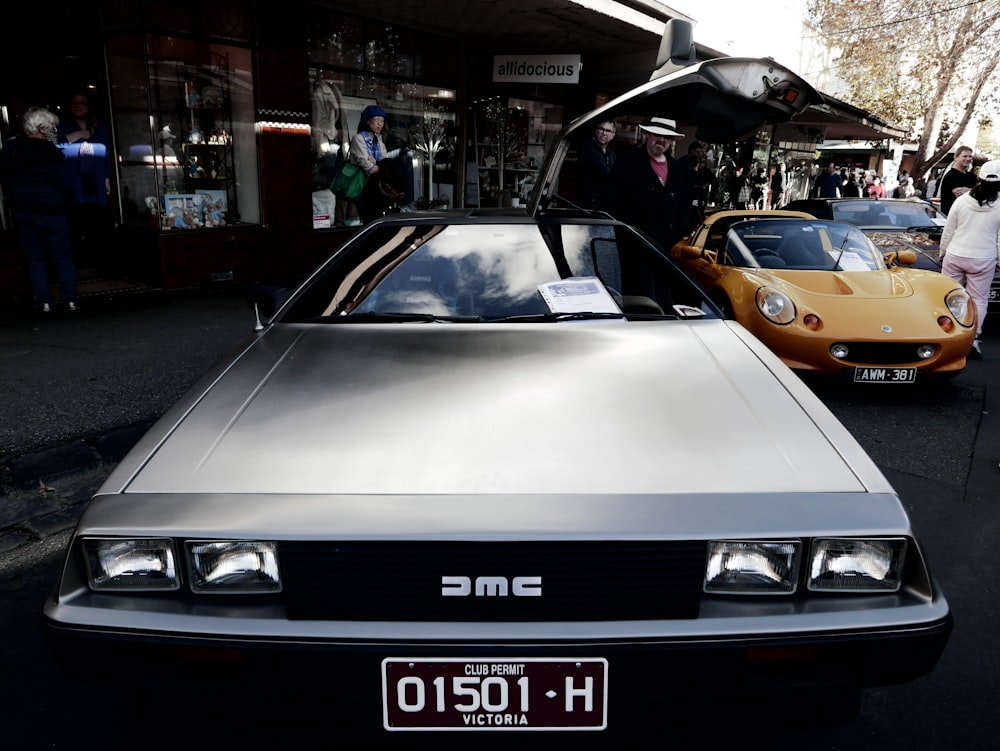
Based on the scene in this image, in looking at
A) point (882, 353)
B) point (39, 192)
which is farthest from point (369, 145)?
point (882, 353)

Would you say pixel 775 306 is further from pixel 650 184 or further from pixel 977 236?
pixel 977 236

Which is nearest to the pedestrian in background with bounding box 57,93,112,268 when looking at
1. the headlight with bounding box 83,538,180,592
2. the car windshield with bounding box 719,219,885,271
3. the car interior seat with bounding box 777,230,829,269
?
the car windshield with bounding box 719,219,885,271


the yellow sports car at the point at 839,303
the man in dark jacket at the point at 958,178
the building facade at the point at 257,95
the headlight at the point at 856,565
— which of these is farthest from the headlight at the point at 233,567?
the man in dark jacket at the point at 958,178

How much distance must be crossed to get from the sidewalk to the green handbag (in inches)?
83.4

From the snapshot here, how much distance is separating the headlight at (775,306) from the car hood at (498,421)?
280 centimetres

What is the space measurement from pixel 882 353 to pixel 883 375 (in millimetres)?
142

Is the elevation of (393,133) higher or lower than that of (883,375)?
higher

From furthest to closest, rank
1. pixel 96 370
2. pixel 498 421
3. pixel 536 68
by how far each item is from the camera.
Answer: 1. pixel 536 68
2. pixel 96 370
3. pixel 498 421

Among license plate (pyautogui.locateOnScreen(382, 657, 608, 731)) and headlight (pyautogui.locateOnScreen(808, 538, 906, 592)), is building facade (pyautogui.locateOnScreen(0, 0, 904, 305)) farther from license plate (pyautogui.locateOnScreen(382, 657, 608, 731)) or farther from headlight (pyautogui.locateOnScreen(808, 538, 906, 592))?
headlight (pyautogui.locateOnScreen(808, 538, 906, 592))

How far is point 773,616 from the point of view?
1577mm

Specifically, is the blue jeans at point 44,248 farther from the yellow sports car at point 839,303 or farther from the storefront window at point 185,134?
the yellow sports car at point 839,303

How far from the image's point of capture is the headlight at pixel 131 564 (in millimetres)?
1628

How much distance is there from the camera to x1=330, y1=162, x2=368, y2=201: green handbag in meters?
8.91

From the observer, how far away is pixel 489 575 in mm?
1554
